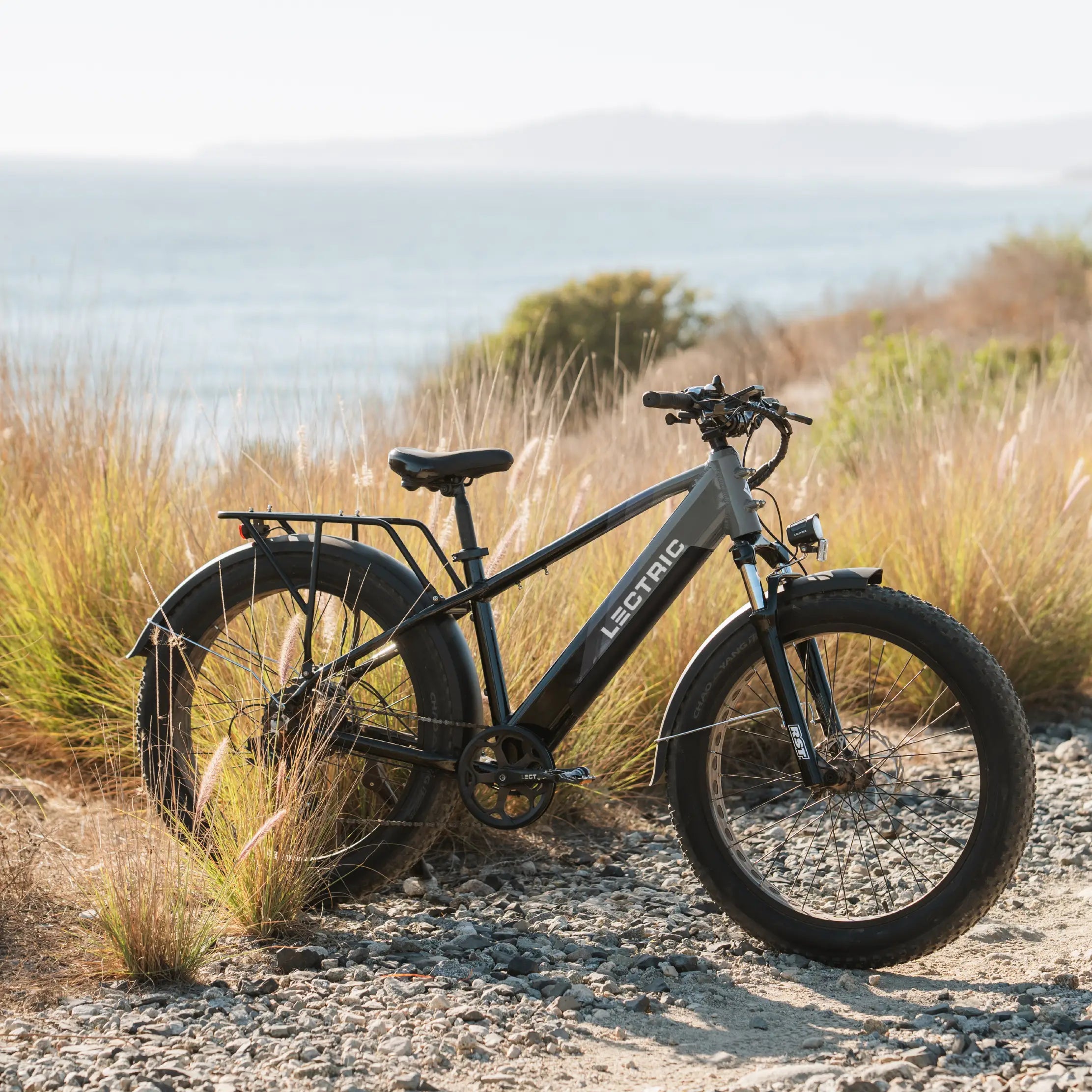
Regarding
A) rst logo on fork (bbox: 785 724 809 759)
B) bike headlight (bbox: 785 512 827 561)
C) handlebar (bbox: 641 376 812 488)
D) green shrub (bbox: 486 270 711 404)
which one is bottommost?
rst logo on fork (bbox: 785 724 809 759)

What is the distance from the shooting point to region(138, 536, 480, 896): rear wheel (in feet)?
11.8

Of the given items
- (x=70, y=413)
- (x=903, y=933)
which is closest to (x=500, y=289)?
(x=70, y=413)

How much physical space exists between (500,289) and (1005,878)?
43613 millimetres

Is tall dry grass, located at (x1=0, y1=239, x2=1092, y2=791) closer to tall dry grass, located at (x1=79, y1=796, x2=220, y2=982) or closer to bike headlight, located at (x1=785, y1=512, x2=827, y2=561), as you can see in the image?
bike headlight, located at (x1=785, y1=512, x2=827, y2=561)

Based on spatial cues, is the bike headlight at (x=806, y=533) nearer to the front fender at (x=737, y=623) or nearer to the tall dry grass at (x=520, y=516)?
the front fender at (x=737, y=623)

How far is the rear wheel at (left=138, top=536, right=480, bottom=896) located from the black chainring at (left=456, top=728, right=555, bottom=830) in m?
0.08

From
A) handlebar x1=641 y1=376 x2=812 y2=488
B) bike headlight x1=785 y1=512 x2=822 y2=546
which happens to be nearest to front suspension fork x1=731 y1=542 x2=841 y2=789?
bike headlight x1=785 y1=512 x2=822 y2=546

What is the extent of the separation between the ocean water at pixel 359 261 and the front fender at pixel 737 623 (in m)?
2.44

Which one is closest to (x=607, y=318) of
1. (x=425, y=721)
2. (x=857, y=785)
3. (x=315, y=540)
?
(x=315, y=540)

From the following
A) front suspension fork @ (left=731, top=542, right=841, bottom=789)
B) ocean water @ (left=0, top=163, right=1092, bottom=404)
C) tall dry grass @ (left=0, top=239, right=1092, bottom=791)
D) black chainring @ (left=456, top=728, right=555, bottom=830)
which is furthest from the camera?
ocean water @ (left=0, top=163, right=1092, bottom=404)

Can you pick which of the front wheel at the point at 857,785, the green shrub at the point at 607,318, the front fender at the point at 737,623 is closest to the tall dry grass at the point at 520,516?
the front fender at the point at 737,623

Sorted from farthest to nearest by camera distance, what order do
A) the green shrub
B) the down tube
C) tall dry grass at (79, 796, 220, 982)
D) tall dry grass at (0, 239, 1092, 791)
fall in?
the green shrub
tall dry grass at (0, 239, 1092, 791)
the down tube
tall dry grass at (79, 796, 220, 982)

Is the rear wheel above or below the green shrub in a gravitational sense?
below

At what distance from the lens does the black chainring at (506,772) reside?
139 inches
